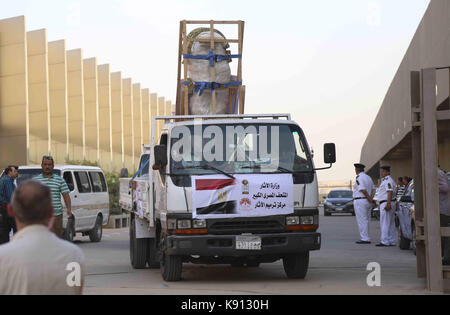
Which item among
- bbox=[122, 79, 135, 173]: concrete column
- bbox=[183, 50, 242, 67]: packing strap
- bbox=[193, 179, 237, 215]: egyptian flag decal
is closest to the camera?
bbox=[193, 179, 237, 215]: egyptian flag decal

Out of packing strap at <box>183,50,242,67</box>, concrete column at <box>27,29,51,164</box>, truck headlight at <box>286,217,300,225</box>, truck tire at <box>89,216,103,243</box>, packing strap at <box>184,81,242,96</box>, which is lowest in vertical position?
truck tire at <box>89,216,103,243</box>

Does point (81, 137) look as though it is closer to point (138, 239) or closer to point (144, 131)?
point (144, 131)

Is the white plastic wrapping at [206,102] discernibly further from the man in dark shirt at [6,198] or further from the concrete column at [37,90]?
the concrete column at [37,90]

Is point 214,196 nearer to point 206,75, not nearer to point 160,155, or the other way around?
point 160,155

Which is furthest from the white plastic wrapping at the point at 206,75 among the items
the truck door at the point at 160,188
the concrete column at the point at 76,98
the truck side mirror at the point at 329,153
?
the concrete column at the point at 76,98

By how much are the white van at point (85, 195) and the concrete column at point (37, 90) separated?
84.2 ft

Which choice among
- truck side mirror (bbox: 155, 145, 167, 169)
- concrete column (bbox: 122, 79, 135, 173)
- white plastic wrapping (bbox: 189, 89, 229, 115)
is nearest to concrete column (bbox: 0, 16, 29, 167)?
concrete column (bbox: 122, 79, 135, 173)

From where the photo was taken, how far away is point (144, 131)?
8312 cm

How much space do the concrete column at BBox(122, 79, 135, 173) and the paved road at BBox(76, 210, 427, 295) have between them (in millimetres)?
55936

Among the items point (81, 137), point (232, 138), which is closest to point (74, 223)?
point (232, 138)

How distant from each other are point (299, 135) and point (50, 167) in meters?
3.92

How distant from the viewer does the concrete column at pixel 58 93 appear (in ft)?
178

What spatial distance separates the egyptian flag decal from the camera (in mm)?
12281

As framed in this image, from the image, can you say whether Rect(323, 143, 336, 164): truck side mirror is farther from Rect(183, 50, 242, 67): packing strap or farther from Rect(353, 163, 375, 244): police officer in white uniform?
Rect(353, 163, 375, 244): police officer in white uniform
